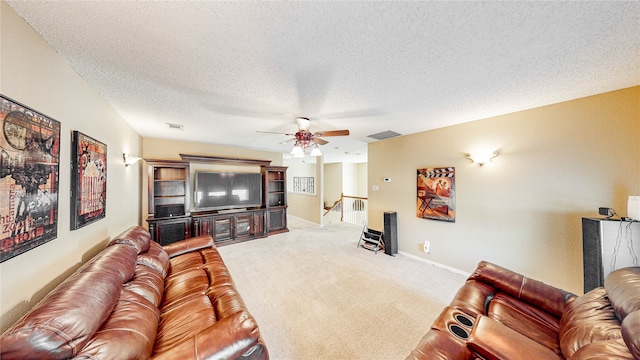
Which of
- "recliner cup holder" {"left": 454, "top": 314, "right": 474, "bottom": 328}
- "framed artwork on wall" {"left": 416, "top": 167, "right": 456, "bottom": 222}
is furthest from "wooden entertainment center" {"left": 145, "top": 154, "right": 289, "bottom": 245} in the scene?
"recliner cup holder" {"left": 454, "top": 314, "right": 474, "bottom": 328}

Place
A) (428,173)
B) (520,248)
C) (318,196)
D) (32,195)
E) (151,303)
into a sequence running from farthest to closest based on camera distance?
(318,196)
(428,173)
(520,248)
(151,303)
(32,195)

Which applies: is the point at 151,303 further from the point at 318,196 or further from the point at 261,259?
the point at 318,196

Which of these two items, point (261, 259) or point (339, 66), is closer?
point (339, 66)

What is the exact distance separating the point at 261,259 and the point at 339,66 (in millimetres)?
3400

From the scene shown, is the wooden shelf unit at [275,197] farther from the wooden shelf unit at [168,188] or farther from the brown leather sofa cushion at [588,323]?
the brown leather sofa cushion at [588,323]

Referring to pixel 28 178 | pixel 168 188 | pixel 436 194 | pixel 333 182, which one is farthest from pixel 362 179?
pixel 28 178

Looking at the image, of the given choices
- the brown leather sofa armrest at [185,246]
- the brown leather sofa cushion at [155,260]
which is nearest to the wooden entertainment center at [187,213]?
the brown leather sofa armrest at [185,246]

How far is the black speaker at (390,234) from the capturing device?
387 centimetres

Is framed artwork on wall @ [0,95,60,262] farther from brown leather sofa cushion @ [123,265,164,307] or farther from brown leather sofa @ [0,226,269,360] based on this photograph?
brown leather sofa cushion @ [123,265,164,307]

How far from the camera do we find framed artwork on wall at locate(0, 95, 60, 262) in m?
1.00

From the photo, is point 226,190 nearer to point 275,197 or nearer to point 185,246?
point 275,197

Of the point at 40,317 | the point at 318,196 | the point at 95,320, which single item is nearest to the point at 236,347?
the point at 95,320

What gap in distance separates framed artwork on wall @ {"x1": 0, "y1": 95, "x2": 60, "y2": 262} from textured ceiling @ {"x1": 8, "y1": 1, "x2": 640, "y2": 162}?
0.59m

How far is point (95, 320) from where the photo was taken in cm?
100
